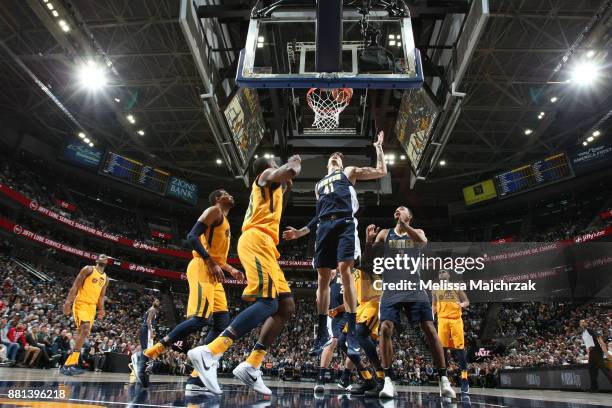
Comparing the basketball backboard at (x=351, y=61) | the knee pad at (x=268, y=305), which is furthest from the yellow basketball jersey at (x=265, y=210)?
the basketball backboard at (x=351, y=61)

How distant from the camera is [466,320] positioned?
24.3 metres

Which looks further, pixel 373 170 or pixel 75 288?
pixel 75 288

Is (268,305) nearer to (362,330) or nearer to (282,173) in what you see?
(282,173)

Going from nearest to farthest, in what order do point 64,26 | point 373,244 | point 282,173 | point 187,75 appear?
point 282,173, point 373,244, point 64,26, point 187,75

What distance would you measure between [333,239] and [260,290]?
116 centimetres

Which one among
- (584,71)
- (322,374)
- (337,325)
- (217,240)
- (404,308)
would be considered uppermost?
(584,71)

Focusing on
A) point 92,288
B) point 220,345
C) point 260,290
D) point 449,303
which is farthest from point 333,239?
point 92,288

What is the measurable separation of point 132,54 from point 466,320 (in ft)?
71.1

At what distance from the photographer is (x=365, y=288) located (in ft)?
18.6

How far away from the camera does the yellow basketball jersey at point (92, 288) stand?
24.3 feet

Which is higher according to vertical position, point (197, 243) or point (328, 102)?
point (328, 102)

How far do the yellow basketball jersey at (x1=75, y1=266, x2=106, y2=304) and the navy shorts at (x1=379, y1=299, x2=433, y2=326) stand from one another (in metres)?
5.42

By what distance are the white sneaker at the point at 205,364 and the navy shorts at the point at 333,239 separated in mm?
1474

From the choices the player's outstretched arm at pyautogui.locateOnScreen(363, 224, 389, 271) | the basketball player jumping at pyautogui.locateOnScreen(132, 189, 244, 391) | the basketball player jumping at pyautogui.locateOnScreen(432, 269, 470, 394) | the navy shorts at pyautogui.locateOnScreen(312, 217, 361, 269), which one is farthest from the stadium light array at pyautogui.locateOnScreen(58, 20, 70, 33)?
the basketball player jumping at pyautogui.locateOnScreen(432, 269, 470, 394)
